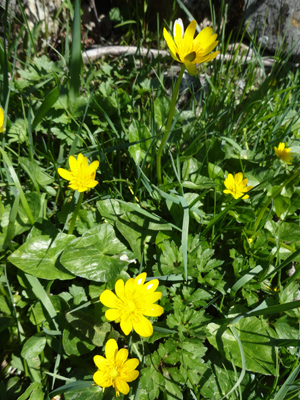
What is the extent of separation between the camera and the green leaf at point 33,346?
139 cm

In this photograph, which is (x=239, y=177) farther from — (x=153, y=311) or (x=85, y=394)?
(x=85, y=394)

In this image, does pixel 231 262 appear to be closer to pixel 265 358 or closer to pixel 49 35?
pixel 265 358

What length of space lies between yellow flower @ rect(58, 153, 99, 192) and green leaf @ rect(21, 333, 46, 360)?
770 mm

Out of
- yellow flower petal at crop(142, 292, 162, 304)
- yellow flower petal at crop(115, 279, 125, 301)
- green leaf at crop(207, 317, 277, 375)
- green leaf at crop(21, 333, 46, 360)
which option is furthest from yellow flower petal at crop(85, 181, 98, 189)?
green leaf at crop(207, 317, 277, 375)

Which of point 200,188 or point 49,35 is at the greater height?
point 49,35

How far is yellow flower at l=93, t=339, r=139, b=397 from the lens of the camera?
1.21 meters

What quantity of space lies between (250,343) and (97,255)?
0.93 metres

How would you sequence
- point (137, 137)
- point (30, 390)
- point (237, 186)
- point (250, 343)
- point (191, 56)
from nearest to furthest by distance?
point (191, 56) → point (30, 390) → point (250, 343) → point (237, 186) → point (137, 137)

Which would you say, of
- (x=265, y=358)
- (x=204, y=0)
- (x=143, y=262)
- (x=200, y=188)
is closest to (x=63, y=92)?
(x=200, y=188)

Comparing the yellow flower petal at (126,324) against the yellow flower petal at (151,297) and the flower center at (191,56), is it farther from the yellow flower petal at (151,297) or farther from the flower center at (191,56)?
the flower center at (191,56)

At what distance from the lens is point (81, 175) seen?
1462 mm

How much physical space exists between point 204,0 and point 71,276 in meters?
3.40

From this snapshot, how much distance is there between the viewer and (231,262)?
67.4 inches

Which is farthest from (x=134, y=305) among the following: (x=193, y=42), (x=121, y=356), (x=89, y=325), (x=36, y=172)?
(x=193, y=42)
